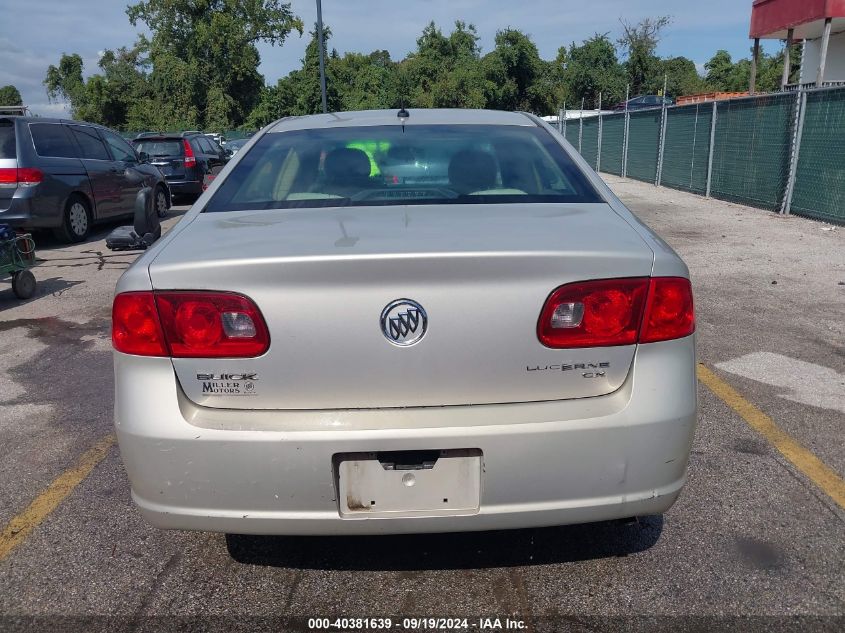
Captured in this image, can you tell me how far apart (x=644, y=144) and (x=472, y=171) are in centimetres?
1806

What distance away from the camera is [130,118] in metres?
57.3

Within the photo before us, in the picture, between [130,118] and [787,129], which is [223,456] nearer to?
[787,129]

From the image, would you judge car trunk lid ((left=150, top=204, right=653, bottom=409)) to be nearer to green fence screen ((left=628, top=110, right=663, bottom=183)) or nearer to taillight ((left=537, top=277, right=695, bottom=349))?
taillight ((left=537, top=277, right=695, bottom=349))

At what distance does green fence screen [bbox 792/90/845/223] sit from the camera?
10305 millimetres

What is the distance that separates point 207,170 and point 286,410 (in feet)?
52.6

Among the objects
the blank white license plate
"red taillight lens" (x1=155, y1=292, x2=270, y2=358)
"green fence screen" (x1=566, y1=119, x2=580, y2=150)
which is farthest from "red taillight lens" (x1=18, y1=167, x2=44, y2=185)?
"green fence screen" (x1=566, y1=119, x2=580, y2=150)

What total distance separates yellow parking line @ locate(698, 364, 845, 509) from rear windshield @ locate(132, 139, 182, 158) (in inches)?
537

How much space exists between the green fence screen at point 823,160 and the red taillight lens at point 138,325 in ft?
34.6

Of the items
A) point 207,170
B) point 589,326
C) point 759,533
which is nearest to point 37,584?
point 589,326

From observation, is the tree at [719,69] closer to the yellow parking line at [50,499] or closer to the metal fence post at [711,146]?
the metal fence post at [711,146]

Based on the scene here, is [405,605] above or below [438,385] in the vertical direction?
below

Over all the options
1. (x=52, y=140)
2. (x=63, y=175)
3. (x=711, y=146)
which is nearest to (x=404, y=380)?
(x=63, y=175)

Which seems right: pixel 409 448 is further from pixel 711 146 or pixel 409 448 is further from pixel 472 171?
pixel 711 146

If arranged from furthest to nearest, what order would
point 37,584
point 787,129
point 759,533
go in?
point 787,129
point 759,533
point 37,584
